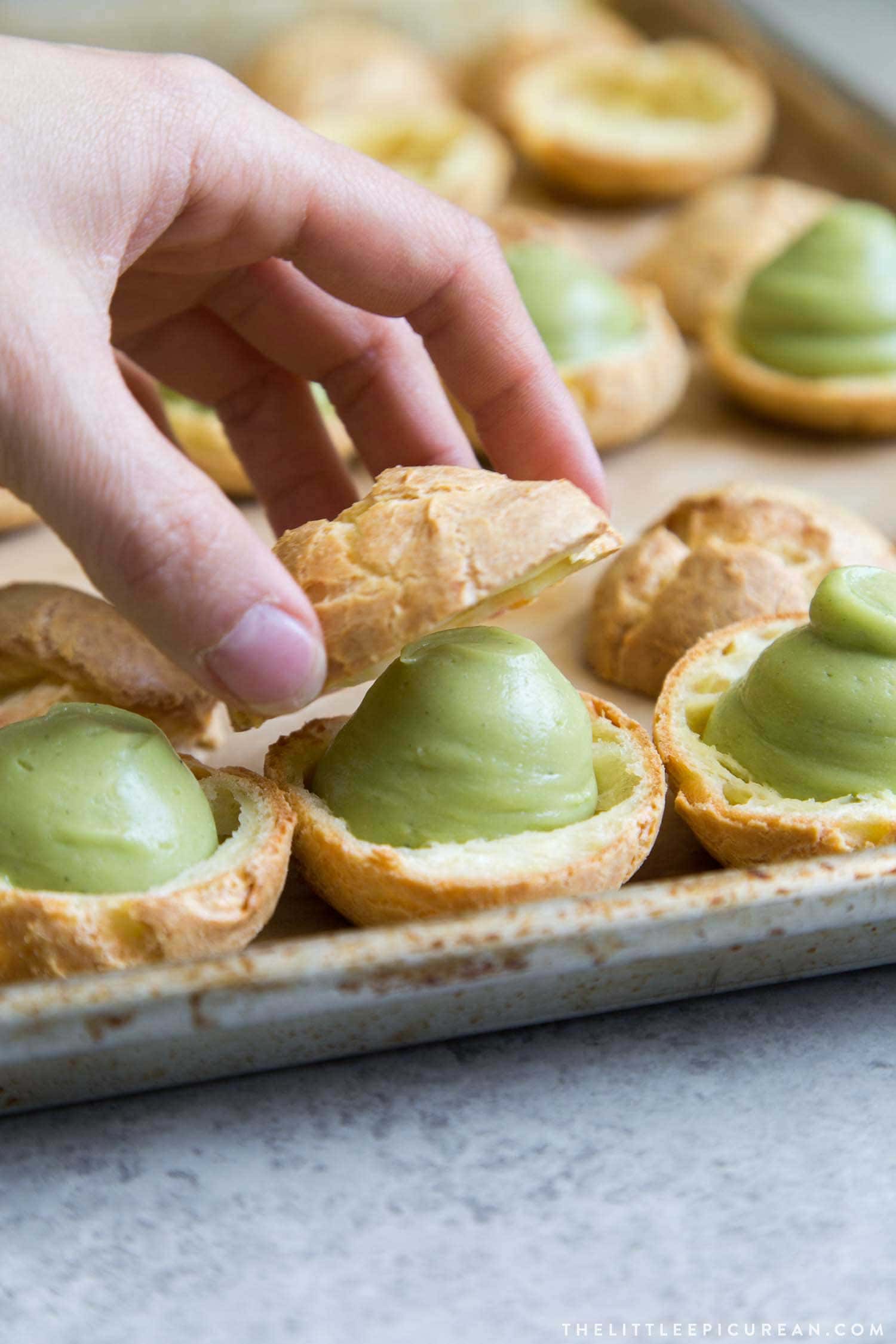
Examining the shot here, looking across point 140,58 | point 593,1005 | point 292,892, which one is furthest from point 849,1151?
point 140,58

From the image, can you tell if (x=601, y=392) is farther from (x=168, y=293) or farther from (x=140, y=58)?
(x=140, y=58)

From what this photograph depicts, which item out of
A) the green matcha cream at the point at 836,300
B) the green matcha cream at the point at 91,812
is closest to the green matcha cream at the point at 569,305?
the green matcha cream at the point at 836,300

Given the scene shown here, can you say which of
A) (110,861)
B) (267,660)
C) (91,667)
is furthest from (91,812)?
(91,667)

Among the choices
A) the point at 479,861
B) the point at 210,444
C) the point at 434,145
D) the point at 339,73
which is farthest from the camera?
the point at 339,73

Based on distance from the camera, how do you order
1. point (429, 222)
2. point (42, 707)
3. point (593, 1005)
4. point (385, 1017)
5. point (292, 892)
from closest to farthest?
1. point (385, 1017)
2. point (593, 1005)
3. point (292, 892)
4. point (429, 222)
5. point (42, 707)

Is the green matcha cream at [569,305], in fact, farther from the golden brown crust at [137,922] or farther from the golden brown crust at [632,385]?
the golden brown crust at [137,922]

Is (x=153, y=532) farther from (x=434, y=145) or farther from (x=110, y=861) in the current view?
(x=434, y=145)
